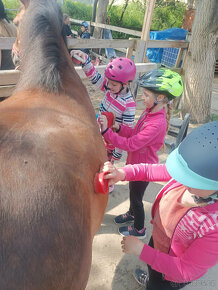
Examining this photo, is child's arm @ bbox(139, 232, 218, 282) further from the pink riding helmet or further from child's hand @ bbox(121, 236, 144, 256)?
the pink riding helmet

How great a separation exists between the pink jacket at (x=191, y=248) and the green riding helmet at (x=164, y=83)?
111 centimetres

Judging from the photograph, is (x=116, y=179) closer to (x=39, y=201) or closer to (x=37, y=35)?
(x=39, y=201)

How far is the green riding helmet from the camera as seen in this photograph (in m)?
2.02

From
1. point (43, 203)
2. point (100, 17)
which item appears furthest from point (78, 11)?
point (43, 203)

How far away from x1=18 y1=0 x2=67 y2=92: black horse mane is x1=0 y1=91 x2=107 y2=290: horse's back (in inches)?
22.6

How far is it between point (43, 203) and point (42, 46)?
4.97 feet

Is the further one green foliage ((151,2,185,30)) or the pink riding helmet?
green foliage ((151,2,185,30))

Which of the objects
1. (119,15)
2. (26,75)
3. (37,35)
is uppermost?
(119,15)

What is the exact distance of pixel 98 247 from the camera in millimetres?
2436

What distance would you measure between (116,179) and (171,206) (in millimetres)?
355

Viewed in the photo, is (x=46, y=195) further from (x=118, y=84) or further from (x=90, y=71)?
(x=90, y=71)

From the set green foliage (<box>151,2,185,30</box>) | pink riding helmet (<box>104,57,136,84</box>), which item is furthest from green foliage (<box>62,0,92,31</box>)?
pink riding helmet (<box>104,57,136,84</box>)

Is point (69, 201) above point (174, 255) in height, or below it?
above

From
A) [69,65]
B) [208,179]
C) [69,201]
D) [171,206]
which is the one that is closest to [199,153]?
→ [208,179]
